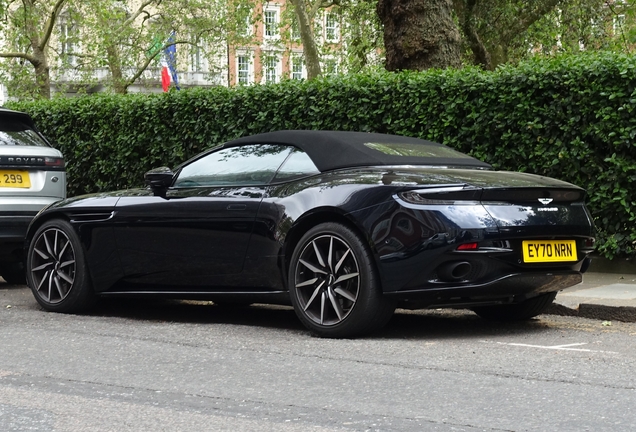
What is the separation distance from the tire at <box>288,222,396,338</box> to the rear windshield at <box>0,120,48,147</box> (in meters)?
4.75

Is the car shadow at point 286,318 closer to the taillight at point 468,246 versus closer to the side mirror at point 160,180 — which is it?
the taillight at point 468,246

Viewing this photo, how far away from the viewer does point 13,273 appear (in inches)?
447

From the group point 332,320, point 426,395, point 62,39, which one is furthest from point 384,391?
point 62,39

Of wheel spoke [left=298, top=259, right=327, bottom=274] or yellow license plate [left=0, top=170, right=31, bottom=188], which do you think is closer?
wheel spoke [left=298, top=259, right=327, bottom=274]

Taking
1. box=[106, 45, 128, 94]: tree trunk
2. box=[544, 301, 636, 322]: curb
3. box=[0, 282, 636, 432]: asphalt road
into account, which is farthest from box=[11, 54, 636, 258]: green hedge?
box=[106, 45, 128, 94]: tree trunk

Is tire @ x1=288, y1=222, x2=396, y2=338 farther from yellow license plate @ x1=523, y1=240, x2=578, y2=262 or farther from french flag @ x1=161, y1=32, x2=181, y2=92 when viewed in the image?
french flag @ x1=161, y1=32, x2=181, y2=92

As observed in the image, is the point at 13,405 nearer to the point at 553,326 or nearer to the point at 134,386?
the point at 134,386

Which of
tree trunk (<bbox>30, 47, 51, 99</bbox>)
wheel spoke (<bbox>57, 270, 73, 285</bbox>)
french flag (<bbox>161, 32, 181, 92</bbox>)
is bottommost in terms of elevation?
wheel spoke (<bbox>57, 270, 73, 285</bbox>)

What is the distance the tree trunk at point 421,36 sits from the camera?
560 inches

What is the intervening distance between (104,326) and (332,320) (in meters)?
1.89

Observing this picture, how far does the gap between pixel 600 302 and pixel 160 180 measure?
11.7 feet

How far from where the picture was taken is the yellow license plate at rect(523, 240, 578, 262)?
21.9 ft

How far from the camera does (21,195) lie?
10.4 metres

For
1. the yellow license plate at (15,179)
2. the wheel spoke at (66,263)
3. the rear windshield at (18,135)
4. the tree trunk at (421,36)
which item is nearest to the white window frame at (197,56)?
the tree trunk at (421,36)
